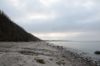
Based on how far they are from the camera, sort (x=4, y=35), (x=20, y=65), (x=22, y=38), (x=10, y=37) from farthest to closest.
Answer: (x=22, y=38), (x=10, y=37), (x=4, y=35), (x=20, y=65)

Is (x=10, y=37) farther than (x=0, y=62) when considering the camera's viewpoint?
Yes

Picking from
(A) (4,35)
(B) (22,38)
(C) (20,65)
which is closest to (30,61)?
(C) (20,65)

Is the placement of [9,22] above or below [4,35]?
above

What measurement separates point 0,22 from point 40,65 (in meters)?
63.5

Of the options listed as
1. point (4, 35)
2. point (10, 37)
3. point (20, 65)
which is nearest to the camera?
point (20, 65)

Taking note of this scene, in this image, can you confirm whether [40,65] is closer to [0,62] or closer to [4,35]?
[0,62]

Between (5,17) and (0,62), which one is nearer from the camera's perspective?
(0,62)

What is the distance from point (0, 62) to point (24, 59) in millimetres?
2177

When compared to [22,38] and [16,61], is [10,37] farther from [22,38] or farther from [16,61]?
[16,61]

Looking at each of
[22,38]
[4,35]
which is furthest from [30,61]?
[22,38]

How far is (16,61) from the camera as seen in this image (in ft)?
58.9

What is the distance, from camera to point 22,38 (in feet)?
321

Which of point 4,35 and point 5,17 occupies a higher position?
point 5,17

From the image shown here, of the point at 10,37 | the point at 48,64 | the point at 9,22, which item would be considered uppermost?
the point at 9,22
